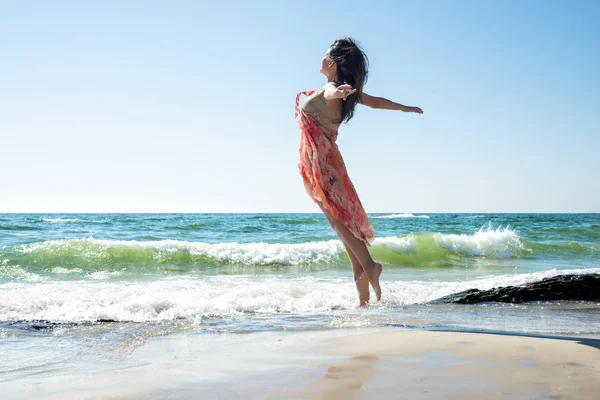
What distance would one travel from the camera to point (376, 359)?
2.18 m

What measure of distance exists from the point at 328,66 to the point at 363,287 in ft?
5.46

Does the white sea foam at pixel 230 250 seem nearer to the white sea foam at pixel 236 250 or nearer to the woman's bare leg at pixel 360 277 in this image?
the white sea foam at pixel 236 250

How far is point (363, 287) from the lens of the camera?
156 inches

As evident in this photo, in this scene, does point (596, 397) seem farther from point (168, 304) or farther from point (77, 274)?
point (77, 274)

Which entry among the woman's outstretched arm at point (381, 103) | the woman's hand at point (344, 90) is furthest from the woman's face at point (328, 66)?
the woman's hand at point (344, 90)

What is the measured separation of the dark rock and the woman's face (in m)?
2.19

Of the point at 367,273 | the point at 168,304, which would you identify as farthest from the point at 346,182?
the point at 168,304

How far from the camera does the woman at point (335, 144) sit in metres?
3.71

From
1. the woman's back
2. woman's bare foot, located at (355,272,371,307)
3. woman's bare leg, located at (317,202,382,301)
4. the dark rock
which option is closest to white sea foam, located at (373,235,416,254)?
the dark rock

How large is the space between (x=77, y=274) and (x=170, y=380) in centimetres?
697

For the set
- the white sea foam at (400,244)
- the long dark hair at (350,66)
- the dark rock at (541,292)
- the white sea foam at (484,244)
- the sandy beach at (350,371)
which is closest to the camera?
the sandy beach at (350,371)

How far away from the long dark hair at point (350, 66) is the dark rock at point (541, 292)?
1955mm

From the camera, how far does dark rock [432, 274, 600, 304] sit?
442cm

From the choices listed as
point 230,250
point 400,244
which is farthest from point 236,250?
point 400,244
